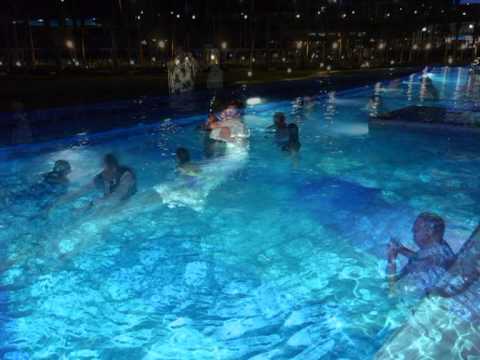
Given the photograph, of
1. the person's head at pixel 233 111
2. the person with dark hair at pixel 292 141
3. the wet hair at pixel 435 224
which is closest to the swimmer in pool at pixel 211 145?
the person's head at pixel 233 111

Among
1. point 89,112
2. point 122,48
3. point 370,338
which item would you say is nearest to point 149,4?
point 122,48

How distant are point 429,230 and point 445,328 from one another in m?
0.99

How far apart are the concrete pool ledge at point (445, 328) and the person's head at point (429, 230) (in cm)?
36

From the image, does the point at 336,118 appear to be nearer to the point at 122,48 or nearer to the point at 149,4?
the point at 149,4

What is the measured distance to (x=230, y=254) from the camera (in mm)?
5797

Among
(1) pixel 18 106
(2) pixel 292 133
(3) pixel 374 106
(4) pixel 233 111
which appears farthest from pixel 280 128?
(3) pixel 374 106

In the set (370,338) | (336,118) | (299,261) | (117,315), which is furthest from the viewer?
(336,118)

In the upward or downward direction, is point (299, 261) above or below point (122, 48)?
below

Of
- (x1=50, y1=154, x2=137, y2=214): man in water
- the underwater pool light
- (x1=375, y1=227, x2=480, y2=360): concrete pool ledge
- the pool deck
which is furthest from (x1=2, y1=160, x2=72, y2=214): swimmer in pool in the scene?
the underwater pool light

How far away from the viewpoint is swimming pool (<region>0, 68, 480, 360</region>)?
13.5ft

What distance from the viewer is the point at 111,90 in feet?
61.4

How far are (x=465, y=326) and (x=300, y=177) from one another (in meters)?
5.76

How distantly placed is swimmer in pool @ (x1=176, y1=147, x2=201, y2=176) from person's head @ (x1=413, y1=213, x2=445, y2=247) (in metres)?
4.97

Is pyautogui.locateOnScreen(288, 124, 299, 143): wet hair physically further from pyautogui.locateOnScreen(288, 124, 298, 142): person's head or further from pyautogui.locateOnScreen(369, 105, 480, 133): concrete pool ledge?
pyautogui.locateOnScreen(369, 105, 480, 133): concrete pool ledge
